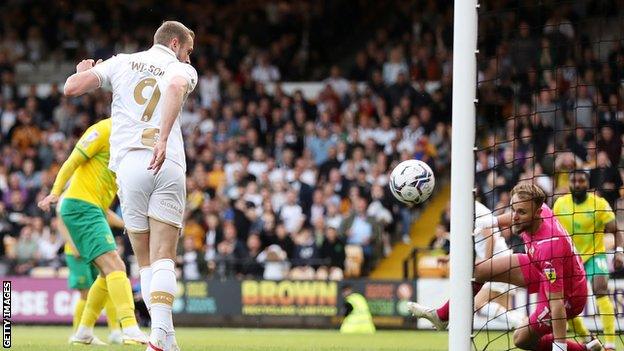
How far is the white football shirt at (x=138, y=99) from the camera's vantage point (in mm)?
8609

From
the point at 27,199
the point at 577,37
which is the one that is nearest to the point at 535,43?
the point at 577,37

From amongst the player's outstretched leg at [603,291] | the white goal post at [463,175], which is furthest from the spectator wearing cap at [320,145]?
the white goal post at [463,175]

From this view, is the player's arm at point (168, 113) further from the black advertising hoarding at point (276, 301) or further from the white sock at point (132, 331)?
the black advertising hoarding at point (276, 301)

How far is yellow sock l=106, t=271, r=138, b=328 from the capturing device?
34.6 ft

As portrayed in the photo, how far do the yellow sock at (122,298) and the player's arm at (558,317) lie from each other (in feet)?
11.7

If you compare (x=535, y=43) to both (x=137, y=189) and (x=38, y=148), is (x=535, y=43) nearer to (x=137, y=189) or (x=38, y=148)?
(x=38, y=148)

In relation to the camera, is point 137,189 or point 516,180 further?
point 516,180

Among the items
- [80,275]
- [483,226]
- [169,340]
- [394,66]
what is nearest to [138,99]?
[169,340]

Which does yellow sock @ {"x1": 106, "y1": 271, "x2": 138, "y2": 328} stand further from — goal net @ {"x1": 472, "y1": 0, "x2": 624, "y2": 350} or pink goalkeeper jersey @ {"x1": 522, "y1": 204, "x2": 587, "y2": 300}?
goal net @ {"x1": 472, "y1": 0, "x2": 624, "y2": 350}

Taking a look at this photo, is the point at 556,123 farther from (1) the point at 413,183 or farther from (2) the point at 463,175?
(2) the point at 463,175

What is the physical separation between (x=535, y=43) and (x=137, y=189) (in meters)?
15.0

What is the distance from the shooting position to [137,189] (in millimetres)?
8516

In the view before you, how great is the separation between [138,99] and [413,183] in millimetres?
2790

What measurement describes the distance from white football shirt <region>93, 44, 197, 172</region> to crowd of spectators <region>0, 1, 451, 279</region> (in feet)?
36.5
